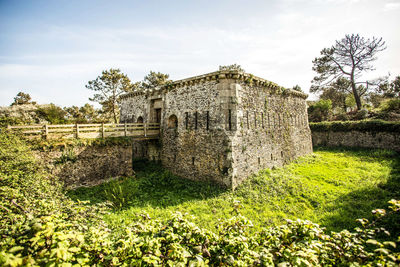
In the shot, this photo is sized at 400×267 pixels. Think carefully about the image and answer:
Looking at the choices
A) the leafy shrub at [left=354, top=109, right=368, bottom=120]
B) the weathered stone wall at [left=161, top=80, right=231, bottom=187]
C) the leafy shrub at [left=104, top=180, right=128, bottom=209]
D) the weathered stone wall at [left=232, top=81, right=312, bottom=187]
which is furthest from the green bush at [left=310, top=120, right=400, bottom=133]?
the leafy shrub at [left=104, top=180, right=128, bottom=209]

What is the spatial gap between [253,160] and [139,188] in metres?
7.11

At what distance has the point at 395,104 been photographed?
20656 millimetres

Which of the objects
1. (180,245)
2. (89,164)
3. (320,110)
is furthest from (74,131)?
(320,110)

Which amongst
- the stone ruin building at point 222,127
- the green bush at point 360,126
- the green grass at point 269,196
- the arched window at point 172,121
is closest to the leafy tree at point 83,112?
the stone ruin building at point 222,127

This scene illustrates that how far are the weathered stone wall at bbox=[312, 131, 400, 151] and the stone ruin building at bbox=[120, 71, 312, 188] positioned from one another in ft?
28.6

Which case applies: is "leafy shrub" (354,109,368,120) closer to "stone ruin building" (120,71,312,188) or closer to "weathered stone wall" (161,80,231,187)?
"stone ruin building" (120,71,312,188)

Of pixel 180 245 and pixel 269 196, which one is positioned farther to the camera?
pixel 269 196

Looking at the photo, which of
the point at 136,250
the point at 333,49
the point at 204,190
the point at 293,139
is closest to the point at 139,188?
the point at 204,190

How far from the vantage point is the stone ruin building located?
1024 centimetres

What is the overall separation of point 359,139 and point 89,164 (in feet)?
81.4

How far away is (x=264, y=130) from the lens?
12.4 metres

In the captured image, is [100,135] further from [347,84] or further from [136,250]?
[347,84]

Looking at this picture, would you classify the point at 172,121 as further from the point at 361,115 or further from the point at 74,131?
the point at 361,115

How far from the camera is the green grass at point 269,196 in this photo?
767cm
